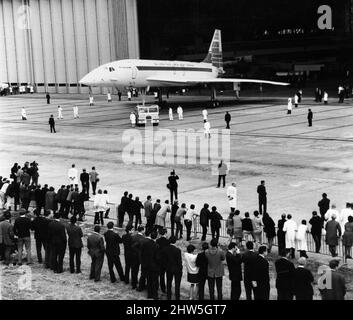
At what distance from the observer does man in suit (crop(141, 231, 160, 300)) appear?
1261cm

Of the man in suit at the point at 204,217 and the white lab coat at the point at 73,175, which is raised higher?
the white lab coat at the point at 73,175

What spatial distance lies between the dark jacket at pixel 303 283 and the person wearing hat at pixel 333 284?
24cm

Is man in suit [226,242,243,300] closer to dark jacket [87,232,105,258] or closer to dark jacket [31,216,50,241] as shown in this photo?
dark jacket [87,232,105,258]

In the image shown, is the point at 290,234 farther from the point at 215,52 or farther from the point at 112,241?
the point at 215,52

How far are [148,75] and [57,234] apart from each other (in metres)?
37.8

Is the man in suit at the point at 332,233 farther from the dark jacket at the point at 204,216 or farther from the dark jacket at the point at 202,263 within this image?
the dark jacket at the point at 202,263

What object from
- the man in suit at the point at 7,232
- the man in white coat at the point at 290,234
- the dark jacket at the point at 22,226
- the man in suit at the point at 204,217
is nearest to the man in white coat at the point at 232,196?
the man in suit at the point at 204,217

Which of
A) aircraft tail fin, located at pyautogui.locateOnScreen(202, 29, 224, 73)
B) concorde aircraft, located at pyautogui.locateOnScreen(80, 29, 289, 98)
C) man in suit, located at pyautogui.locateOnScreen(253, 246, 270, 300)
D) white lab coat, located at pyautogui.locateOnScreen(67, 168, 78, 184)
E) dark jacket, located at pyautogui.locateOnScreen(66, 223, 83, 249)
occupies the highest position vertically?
aircraft tail fin, located at pyautogui.locateOnScreen(202, 29, 224, 73)

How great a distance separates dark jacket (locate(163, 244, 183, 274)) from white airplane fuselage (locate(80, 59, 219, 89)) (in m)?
37.4

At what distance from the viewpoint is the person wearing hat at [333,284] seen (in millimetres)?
10664

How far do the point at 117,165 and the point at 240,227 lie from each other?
44.0 feet

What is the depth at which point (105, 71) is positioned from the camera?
160ft

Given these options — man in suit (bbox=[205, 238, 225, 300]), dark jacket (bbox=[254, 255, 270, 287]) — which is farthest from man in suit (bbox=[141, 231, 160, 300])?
dark jacket (bbox=[254, 255, 270, 287])
